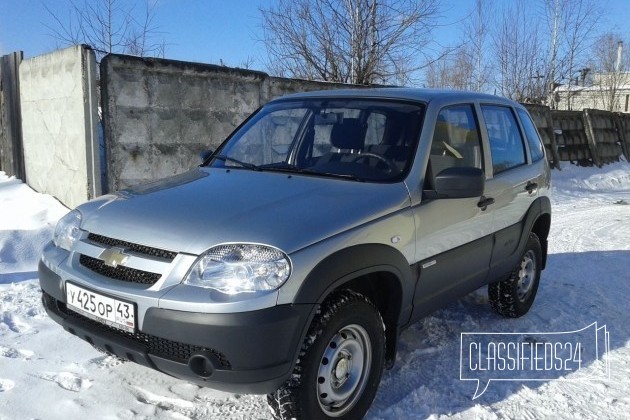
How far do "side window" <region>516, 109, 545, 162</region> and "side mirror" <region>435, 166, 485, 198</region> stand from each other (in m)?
1.75

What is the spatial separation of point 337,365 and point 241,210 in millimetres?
890

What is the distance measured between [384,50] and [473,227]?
934 centimetres

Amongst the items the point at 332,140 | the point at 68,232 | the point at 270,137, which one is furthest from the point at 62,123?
the point at 332,140

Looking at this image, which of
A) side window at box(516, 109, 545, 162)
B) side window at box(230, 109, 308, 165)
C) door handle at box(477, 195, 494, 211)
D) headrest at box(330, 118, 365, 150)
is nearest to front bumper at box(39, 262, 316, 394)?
headrest at box(330, 118, 365, 150)

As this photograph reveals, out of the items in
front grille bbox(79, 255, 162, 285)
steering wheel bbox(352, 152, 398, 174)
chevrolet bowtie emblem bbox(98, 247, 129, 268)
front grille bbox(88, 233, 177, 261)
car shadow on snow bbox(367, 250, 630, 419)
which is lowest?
car shadow on snow bbox(367, 250, 630, 419)

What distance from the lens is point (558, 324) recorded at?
4367 millimetres

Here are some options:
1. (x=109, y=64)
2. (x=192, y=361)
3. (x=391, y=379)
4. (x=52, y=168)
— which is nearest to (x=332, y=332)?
(x=192, y=361)

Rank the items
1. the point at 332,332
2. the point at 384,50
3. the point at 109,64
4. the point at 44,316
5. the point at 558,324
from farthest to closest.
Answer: the point at 384,50 < the point at 109,64 < the point at 558,324 < the point at 44,316 < the point at 332,332

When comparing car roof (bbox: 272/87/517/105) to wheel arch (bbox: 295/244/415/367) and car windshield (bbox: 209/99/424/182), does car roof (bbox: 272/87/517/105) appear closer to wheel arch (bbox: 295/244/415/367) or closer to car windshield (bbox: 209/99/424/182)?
car windshield (bbox: 209/99/424/182)

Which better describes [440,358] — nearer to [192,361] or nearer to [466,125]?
[466,125]

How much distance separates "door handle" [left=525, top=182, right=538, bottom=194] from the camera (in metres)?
4.31

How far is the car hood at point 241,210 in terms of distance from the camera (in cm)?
240

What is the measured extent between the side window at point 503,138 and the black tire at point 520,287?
717 millimetres

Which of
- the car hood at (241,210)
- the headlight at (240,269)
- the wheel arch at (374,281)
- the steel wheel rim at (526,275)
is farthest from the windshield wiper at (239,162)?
the steel wheel rim at (526,275)
